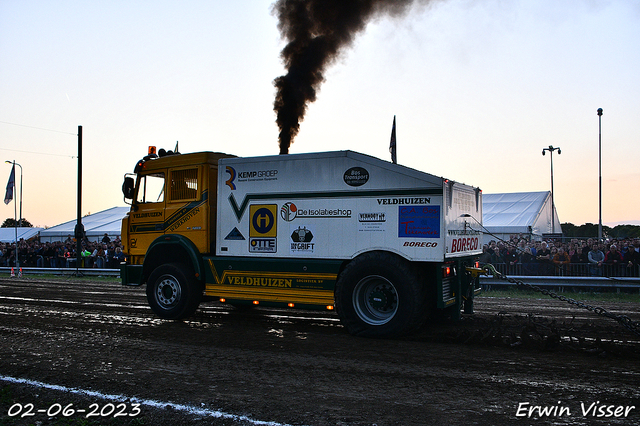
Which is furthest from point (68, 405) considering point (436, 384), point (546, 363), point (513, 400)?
point (546, 363)

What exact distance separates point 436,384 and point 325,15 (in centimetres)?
1117

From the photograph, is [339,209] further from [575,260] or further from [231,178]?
[575,260]

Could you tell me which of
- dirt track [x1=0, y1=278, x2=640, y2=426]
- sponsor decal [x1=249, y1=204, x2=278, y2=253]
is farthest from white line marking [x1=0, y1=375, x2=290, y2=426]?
sponsor decal [x1=249, y1=204, x2=278, y2=253]

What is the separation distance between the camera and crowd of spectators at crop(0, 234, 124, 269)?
80.1 ft

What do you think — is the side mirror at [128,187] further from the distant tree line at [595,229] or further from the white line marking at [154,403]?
the distant tree line at [595,229]

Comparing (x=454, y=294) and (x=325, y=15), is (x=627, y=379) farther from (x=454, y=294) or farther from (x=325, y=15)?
(x=325, y=15)

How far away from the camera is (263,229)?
8.96 m

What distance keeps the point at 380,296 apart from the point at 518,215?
75.6 ft

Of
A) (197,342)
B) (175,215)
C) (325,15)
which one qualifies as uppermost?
(325,15)

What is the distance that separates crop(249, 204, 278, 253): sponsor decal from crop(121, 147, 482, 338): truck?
0.7 inches

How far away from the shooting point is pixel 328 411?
14.5ft

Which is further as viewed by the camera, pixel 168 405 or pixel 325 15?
pixel 325 15

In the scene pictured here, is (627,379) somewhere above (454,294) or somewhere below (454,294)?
below

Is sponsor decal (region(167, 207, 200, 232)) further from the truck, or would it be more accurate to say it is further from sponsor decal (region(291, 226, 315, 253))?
sponsor decal (region(291, 226, 315, 253))
